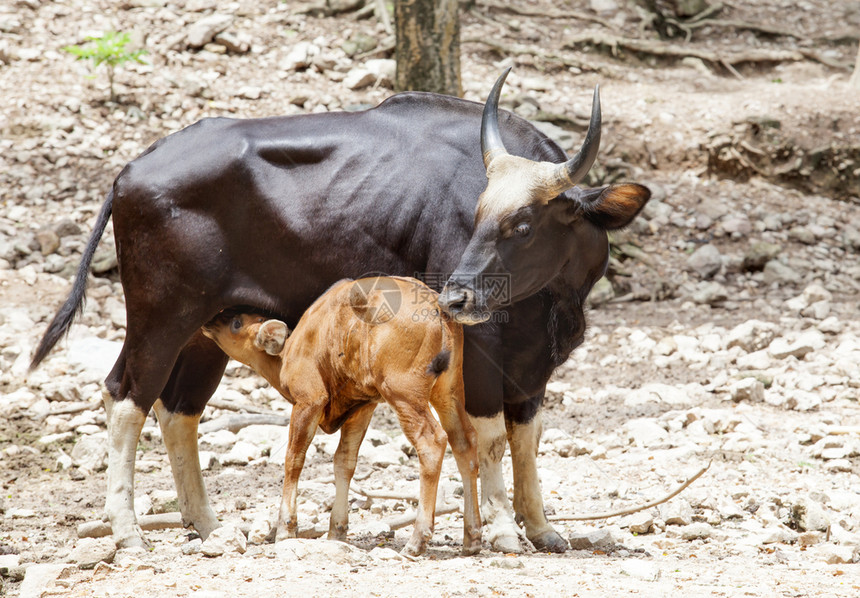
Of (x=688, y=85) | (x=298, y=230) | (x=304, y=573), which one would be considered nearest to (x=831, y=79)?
(x=688, y=85)

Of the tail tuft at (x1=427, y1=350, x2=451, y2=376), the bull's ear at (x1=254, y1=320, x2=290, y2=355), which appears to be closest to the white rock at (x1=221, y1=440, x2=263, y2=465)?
the bull's ear at (x1=254, y1=320, x2=290, y2=355)

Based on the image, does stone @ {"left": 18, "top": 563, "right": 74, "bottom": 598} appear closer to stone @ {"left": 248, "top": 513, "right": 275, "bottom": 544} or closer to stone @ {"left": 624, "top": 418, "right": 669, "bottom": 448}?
stone @ {"left": 248, "top": 513, "right": 275, "bottom": 544}

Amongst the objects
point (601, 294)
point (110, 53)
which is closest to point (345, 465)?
point (601, 294)

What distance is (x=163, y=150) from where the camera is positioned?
5746 mm

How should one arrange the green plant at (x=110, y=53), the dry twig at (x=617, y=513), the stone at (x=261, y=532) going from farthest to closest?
the green plant at (x=110, y=53) < the dry twig at (x=617, y=513) < the stone at (x=261, y=532)

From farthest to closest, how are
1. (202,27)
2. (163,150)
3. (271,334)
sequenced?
(202,27) → (163,150) → (271,334)

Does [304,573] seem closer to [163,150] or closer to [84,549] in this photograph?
[84,549]

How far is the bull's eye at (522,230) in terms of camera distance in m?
5.06

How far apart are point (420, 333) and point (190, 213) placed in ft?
5.46

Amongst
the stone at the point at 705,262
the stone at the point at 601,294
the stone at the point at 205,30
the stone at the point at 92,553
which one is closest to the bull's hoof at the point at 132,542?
the stone at the point at 92,553

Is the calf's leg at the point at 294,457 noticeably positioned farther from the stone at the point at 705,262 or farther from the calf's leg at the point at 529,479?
the stone at the point at 705,262

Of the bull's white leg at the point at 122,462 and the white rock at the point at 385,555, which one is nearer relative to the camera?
the white rock at the point at 385,555

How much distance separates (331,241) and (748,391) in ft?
14.4

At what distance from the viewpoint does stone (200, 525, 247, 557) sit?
16.0 ft
